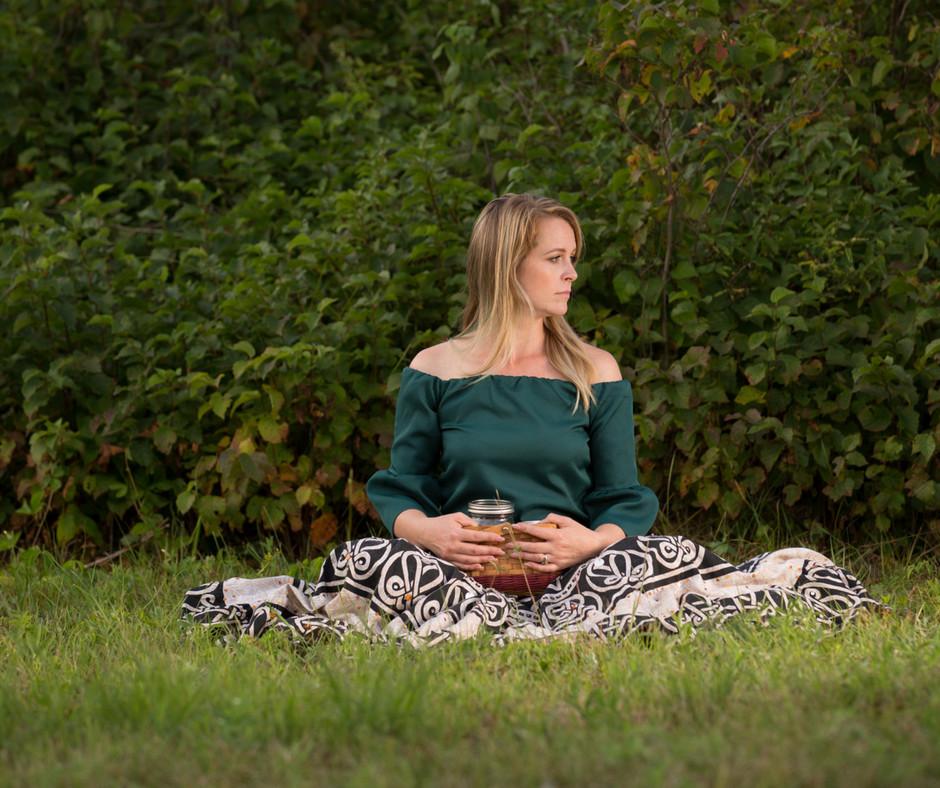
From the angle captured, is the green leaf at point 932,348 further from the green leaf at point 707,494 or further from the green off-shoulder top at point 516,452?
the green off-shoulder top at point 516,452

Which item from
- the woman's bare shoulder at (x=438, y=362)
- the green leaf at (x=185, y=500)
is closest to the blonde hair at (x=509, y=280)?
the woman's bare shoulder at (x=438, y=362)

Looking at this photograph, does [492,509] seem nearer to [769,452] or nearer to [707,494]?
[707,494]

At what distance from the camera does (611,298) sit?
547 centimetres

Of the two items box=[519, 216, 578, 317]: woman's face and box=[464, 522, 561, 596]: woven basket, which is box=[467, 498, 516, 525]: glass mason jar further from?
box=[519, 216, 578, 317]: woman's face

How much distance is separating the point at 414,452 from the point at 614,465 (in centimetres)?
62

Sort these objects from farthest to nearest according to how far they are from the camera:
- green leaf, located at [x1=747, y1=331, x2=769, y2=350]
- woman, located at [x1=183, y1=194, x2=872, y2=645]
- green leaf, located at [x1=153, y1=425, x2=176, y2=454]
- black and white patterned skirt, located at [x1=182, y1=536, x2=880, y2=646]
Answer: green leaf, located at [x1=153, y1=425, x2=176, y2=454] < green leaf, located at [x1=747, y1=331, x2=769, y2=350] < woman, located at [x1=183, y1=194, x2=872, y2=645] < black and white patterned skirt, located at [x1=182, y1=536, x2=880, y2=646]

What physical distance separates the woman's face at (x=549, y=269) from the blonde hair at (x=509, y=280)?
19 millimetres

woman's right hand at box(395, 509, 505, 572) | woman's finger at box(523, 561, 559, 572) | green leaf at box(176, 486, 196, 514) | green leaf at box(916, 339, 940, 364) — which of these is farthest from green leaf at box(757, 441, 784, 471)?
green leaf at box(176, 486, 196, 514)

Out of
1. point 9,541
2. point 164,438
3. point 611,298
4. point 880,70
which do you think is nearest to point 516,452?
point 611,298

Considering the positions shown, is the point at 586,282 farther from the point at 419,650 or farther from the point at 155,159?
the point at 155,159

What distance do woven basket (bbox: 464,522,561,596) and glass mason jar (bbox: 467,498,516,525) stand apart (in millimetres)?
15

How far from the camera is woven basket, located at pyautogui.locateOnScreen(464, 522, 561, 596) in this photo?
156 inches

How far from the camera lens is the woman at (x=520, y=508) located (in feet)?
12.7

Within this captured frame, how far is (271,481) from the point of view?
5.30m
